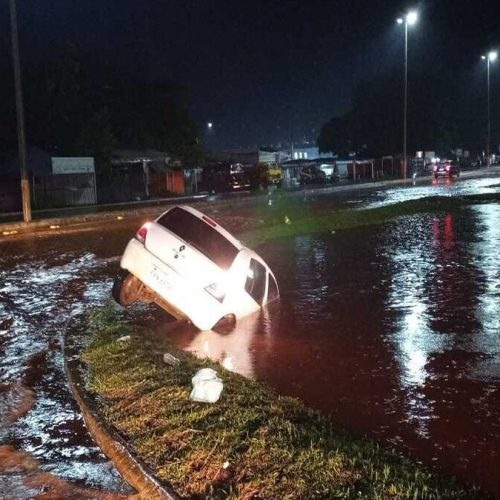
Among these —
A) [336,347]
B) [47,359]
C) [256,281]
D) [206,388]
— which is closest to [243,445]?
[206,388]

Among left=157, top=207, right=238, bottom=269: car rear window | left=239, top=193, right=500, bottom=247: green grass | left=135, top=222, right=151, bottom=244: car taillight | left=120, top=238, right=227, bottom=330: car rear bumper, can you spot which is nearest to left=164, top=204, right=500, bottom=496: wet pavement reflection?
left=120, top=238, right=227, bottom=330: car rear bumper

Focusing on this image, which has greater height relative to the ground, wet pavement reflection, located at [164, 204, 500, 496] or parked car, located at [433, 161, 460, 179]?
parked car, located at [433, 161, 460, 179]

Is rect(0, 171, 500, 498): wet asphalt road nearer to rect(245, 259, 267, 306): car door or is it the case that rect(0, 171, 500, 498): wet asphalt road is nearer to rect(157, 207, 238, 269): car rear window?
rect(245, 259, 267, 306): car door

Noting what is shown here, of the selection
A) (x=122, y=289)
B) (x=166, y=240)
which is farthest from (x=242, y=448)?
(x=122, y=289)

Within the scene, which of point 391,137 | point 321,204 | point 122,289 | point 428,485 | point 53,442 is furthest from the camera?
point 391,137

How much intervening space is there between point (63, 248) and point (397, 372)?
1282 centimetres

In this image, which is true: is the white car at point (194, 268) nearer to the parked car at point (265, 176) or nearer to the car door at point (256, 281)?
the car door at point (256, 281)

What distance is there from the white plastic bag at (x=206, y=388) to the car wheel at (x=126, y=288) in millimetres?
3834

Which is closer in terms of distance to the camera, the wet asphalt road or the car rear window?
the wet asphalt road

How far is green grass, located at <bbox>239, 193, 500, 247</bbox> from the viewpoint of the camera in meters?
20.4

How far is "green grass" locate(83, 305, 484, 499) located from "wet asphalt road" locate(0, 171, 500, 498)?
0.35 meters

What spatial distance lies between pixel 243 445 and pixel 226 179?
141 feet

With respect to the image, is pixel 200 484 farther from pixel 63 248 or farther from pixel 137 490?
pixel 63 248

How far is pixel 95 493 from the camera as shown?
493 centimetres
